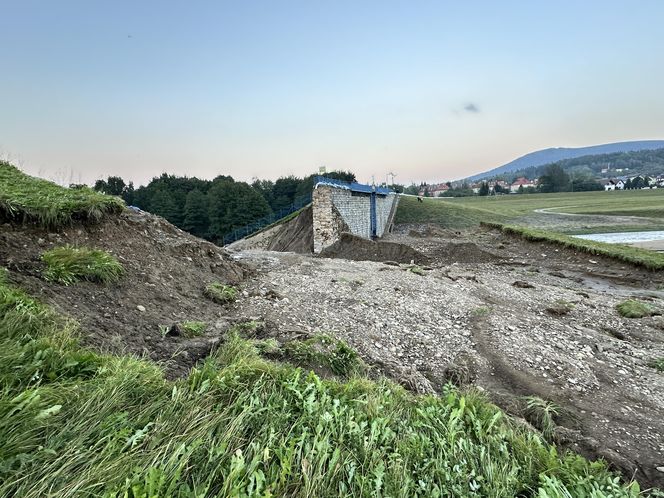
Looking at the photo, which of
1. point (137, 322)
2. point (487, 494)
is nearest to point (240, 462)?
point (487, 494)

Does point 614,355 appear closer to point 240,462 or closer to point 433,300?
point 433,300

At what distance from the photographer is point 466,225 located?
39500 mm

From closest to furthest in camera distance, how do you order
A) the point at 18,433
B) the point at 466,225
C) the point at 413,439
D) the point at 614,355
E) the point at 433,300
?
the point at 18,433
the point at 413,439
the point at 614,355
the point at 433,300
the point at 466,225

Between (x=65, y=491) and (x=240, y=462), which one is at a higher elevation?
(x=65, y=491)

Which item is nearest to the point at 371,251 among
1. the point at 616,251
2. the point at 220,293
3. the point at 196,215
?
the point at 616,251

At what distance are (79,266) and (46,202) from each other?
2.33 meters

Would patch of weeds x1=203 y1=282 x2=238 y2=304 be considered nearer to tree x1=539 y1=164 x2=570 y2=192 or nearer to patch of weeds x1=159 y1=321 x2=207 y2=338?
patch of weeds x1=159 y1=321 x2=207 y2=338

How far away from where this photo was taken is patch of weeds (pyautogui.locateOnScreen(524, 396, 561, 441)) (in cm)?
434

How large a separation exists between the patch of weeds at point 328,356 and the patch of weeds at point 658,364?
6130mm

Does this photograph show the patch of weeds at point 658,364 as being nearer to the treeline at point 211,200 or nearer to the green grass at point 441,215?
the green grass at point 441,215

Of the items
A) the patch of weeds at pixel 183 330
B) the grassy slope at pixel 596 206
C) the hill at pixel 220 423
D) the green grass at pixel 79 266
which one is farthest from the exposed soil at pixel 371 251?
the grassy slope at pixel 596 206

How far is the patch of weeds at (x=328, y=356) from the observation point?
4.73 metres

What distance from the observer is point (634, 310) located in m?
9.94

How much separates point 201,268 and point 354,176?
8884 centimetres
